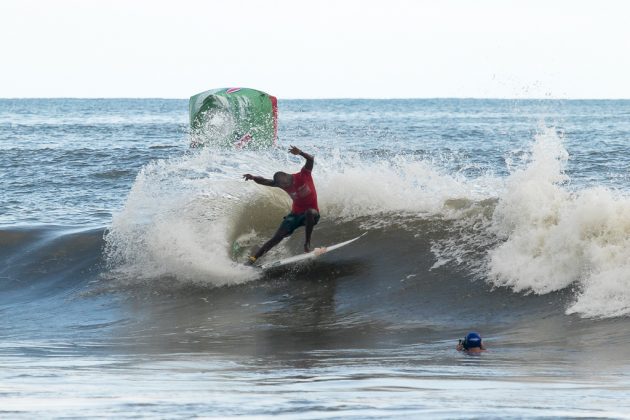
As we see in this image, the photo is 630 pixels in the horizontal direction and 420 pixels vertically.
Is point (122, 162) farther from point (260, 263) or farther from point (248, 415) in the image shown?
point (248, 415)

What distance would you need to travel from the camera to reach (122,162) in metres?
A: 30.7

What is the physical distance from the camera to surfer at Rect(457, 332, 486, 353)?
7945 millimetres

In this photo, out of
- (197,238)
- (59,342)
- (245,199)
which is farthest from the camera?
(245,199)

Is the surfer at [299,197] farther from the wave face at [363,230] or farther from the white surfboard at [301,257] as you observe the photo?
the wave face at [363,230]

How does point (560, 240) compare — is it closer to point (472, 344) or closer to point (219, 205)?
point (472, 344)

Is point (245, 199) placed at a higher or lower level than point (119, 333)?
higher

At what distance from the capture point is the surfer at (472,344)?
7945 mm

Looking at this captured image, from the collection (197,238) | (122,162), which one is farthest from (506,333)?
(122,162)

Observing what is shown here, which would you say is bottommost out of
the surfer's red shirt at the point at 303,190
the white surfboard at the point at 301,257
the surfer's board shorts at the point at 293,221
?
the white surfboard at the point at 301,257

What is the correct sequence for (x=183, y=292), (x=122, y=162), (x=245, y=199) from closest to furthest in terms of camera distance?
(x=183, y=292)
(x=245, y=199)
(x=122, y=162)

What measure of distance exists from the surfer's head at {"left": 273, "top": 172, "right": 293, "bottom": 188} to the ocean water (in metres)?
1.34

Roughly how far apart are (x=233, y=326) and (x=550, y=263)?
3.63 meters

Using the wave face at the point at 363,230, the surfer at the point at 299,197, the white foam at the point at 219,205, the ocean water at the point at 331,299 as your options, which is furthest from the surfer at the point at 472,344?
the white foam at the point at 219,205

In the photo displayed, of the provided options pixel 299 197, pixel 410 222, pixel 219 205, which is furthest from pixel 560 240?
pixel 219 205
